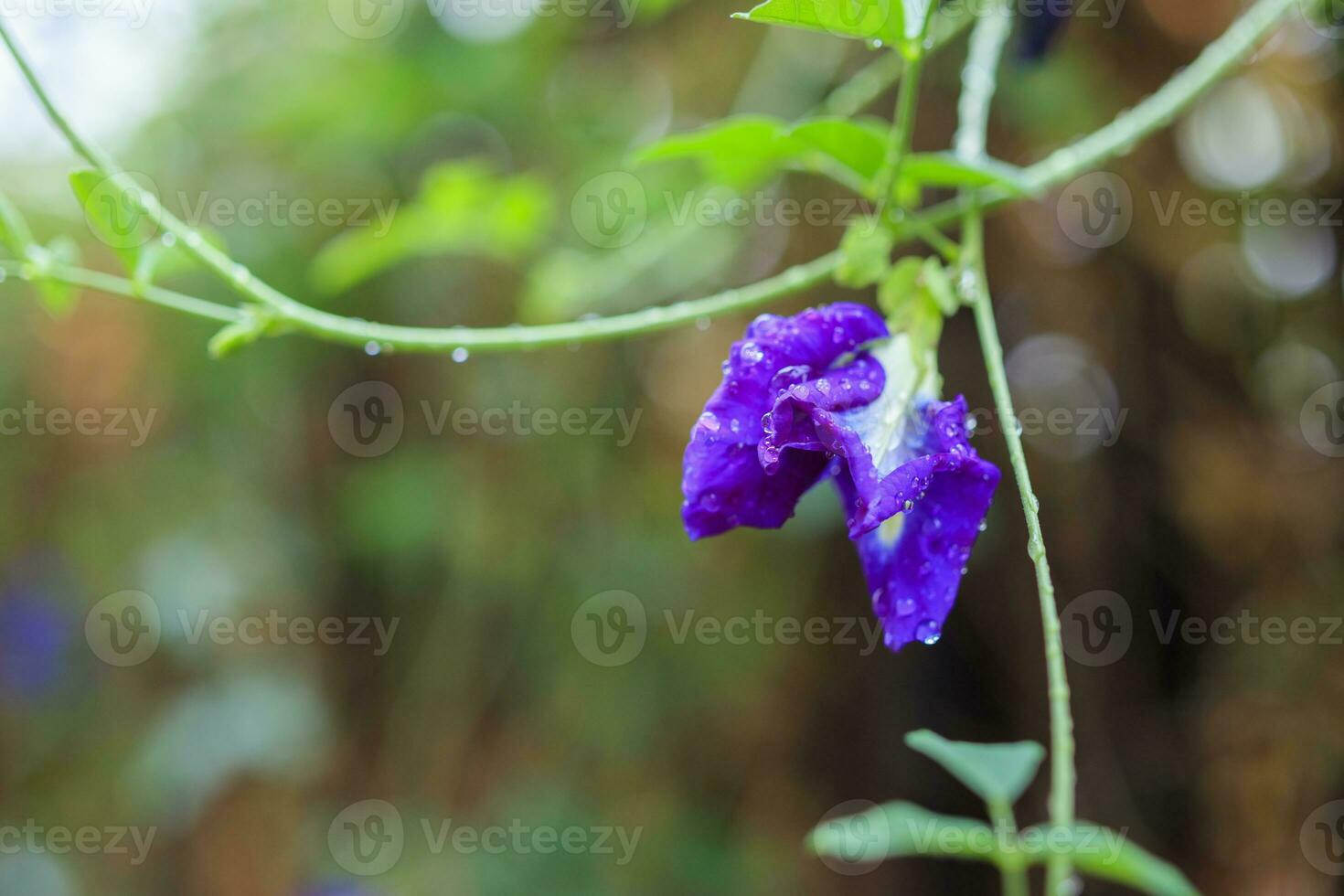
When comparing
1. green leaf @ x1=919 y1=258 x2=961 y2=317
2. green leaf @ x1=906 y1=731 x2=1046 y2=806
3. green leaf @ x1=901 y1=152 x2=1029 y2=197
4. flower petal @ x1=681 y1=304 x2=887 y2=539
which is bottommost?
green leaf @ x1=906 y1=731 x2=1046 y2=806

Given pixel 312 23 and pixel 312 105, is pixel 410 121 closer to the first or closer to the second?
pixel 312 105

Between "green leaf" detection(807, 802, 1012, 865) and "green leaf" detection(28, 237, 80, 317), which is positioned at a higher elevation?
"green leaf" detection(28, 237, 80, 317)

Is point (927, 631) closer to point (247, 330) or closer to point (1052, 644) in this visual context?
point (1052, 644)

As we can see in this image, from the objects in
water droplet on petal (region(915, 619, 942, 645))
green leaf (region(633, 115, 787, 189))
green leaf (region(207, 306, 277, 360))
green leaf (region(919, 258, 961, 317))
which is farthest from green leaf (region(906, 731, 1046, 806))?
green leaf (region(207, 306, 277, 360))

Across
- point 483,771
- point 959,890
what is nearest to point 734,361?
point 959,890

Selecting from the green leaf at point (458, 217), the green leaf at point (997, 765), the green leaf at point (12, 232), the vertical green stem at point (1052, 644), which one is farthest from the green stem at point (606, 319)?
the green leaf at point (458, 217)

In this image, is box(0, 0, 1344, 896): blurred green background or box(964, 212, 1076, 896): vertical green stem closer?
box(964, 212, 1076, 896): vertical green stem

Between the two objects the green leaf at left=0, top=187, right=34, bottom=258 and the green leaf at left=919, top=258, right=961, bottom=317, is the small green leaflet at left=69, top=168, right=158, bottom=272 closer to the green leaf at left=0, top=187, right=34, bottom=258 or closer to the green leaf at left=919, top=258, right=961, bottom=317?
the green leaf at left=0, top=187, right=34, bottom=258
